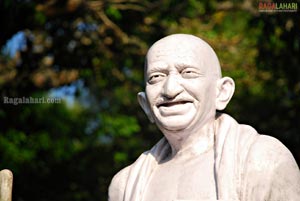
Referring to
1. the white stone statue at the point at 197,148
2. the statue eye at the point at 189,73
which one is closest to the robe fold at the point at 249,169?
the white stone statue at the point at 197,148

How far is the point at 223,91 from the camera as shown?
745cm

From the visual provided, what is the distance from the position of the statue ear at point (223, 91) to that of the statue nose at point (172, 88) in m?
0.40

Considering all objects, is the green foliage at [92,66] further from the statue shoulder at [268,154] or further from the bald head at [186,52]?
the statue shoulder at [268,154]

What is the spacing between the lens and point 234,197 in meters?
6.80

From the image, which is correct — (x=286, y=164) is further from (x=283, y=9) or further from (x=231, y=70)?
(x=231, y=70)

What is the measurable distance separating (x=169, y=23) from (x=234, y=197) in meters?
7.96

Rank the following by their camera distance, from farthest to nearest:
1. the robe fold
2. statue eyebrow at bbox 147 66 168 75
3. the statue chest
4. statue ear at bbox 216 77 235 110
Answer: statue ear at bbox 216 77 235 110
statue eyebrow at bbox 147 66 168 75
the statue chest
the robe fold

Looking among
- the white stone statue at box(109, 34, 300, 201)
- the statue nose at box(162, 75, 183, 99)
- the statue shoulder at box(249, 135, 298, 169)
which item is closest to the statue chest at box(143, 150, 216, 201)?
the white stone statue at box(109, 34, 300, 201)

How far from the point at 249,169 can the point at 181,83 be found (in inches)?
34.0

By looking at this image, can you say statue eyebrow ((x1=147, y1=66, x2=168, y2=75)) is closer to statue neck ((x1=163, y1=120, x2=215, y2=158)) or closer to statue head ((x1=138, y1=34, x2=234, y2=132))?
statue head ((x1=138, y1=34, x2=234, y2=132))

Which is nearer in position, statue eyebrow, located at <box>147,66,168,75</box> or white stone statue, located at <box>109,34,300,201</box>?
white stone statue, located at <box>109,34,300,201</box>

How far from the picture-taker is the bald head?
7223mm

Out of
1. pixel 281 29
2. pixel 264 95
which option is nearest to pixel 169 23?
pixel 281 29

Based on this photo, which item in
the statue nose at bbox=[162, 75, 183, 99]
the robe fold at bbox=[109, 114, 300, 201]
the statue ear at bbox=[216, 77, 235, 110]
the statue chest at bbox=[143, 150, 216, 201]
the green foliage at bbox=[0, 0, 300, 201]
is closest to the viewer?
the robe fold at bbox=[109, 114, 300, 201]
